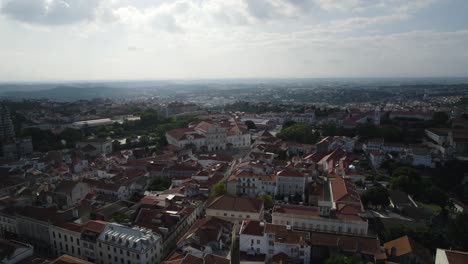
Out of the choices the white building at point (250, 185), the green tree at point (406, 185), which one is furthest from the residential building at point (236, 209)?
the green tree at point (406, 185)

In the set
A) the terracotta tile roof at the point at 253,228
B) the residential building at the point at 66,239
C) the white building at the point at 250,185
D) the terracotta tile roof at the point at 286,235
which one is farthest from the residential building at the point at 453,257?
the residential building at the point at 66,239

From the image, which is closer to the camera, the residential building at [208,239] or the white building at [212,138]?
the residential building at [208,239]

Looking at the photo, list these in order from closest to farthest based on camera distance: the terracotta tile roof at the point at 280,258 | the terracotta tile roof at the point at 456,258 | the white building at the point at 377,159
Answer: the terracotta tile roof at the point at 456,258 → the terracotta tile roof at the point at 280,258 → the white building at the point at 377,159

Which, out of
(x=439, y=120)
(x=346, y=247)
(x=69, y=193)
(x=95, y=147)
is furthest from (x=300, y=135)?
(x=69, y=193)

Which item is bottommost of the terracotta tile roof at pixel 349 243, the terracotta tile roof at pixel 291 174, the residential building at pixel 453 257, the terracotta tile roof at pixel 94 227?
the terracotta tile roof at pixel 349 243

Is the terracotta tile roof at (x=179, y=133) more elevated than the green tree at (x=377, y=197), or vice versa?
the terracotta tile roof at (x=179, y=133)

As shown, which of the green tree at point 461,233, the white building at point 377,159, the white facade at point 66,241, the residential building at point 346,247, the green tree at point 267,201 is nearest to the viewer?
the residential building at point 346,247

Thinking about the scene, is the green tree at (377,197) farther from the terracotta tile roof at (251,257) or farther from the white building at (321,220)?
the terracotta tile roof at (251,257)
